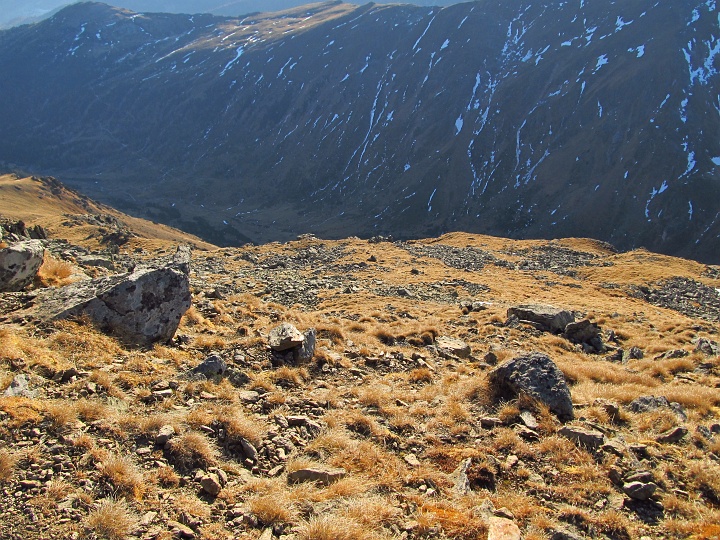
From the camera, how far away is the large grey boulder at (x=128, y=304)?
1030cm

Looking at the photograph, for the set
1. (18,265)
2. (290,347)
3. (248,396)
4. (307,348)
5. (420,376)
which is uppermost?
(18,265)

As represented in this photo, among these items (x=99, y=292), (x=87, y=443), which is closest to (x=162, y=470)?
(x=87, y=443)

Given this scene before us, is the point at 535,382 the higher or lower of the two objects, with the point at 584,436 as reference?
higher

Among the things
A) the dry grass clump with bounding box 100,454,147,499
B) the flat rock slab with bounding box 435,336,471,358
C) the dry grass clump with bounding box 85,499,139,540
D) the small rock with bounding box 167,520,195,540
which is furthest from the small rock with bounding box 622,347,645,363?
the dry grass clump with bounding box 85,499,139,540

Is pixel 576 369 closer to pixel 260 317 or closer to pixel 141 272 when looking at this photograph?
pixel 260 317

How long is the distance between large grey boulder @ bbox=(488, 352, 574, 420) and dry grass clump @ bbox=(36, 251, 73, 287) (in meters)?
12.5

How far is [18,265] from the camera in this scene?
12.0 m

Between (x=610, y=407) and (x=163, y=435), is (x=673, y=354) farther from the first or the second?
(x=163, y=435)

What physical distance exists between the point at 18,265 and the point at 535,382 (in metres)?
13.4

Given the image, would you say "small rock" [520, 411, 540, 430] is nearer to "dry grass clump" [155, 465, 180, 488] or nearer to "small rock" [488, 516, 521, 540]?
"small rock" [488, 516, 521, 540]

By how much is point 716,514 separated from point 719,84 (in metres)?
247

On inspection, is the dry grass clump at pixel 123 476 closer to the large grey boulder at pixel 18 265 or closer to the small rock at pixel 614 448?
the small rock at pixel 614 448

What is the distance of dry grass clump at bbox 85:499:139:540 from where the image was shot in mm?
5129

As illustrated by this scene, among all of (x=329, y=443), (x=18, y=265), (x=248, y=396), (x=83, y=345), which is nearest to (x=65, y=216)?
(x=18, y=265)
